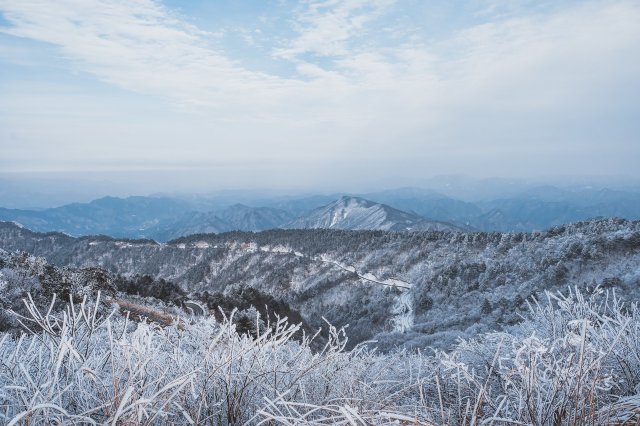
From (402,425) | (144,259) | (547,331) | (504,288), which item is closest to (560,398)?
(402,425)

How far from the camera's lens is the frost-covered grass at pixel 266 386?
2.02 m

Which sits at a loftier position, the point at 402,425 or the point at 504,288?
the point at 402,425

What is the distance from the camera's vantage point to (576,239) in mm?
33875

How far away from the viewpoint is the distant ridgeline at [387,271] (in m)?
25.0

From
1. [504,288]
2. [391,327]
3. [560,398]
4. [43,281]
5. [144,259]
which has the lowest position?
[144,259]

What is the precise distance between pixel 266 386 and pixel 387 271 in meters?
65.3

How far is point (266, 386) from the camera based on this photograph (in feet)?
9.35

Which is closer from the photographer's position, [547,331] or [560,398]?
[560,398]

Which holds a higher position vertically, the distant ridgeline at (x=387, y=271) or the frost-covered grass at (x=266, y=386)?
the frost-covered grass at (x=266, y=386)

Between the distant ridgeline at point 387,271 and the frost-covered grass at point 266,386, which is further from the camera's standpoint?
the distant ridgeline at point 387,271

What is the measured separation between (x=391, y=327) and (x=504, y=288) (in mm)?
14197

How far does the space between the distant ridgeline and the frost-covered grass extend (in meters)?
5.91

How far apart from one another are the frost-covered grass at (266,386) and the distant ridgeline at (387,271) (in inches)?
233

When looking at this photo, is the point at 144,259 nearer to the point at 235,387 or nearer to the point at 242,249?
the point at 242,249
